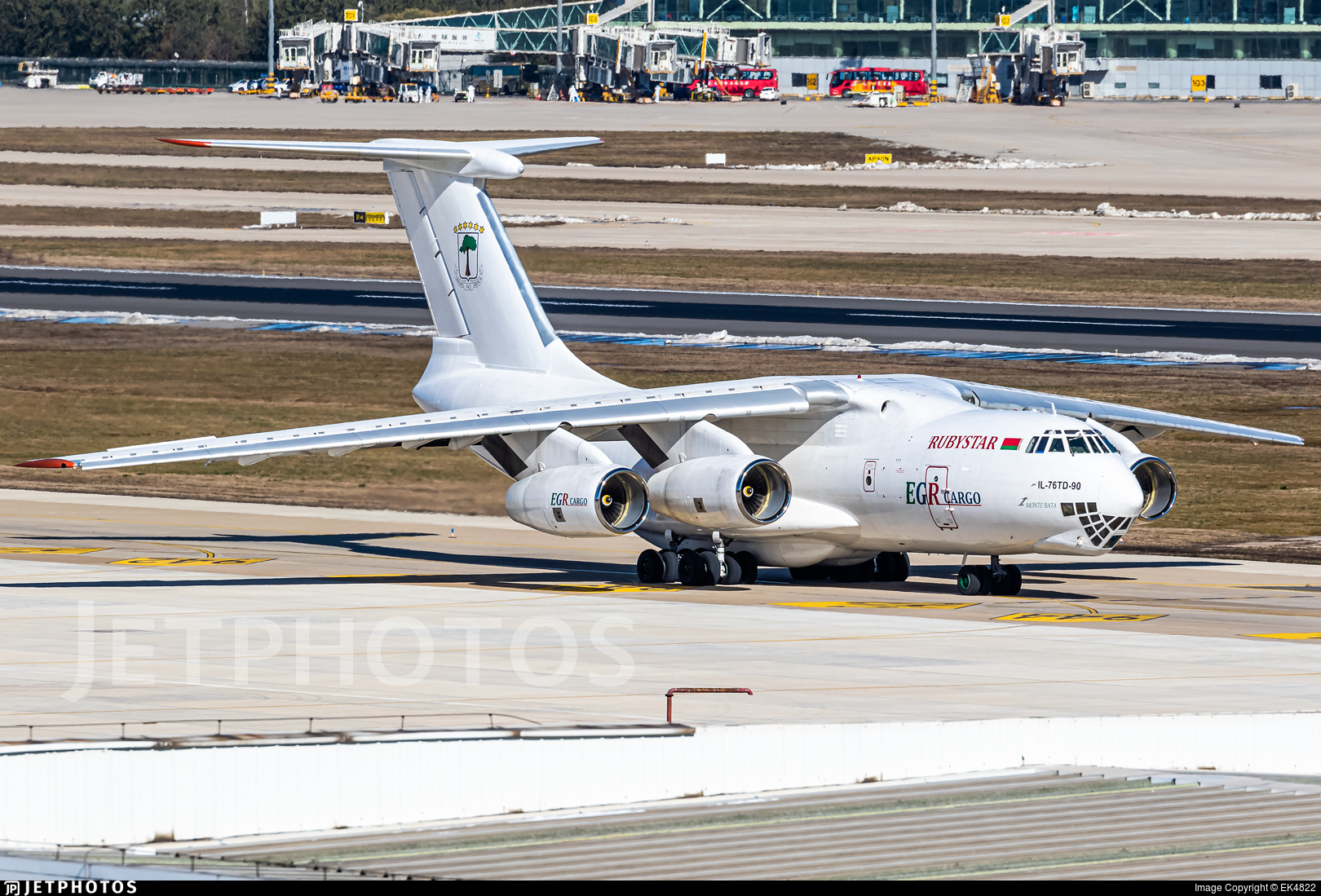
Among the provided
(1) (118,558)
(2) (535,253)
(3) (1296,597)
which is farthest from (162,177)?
(3) (1296,597)

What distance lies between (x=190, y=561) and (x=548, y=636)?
442 inches

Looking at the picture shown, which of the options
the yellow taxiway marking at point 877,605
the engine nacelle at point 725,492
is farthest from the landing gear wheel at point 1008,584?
the engine nacelle at point 725,492

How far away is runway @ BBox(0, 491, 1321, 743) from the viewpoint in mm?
22406

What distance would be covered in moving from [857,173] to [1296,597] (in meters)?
97.5

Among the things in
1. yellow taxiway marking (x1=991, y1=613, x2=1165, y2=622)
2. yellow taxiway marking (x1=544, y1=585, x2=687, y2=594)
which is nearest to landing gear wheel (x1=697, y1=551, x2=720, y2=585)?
yellow taxiway marking (x1=544, y1=585, x2=687, y2=594)

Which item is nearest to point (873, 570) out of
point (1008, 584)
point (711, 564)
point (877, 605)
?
point (711, 564)

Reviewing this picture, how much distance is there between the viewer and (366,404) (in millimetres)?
55062

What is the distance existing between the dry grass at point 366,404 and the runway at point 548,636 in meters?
3.03

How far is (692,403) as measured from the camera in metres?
34.1

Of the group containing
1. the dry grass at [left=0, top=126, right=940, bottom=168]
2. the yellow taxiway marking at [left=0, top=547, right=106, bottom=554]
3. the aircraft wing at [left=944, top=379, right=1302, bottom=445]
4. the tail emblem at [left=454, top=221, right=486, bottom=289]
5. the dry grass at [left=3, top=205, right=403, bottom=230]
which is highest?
the dry grass at [left=0, top=126, right=940, bottom=168]

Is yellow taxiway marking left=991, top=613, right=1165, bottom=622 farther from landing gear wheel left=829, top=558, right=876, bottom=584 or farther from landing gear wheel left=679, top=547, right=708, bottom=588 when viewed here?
landing gear wheel left=679, top=547, right=708, bottom=588

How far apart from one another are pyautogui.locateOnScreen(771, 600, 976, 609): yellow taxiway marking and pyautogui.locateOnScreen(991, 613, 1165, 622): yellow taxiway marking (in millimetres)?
1455

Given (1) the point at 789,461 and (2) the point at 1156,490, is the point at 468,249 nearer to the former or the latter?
(1) the point at 789,461

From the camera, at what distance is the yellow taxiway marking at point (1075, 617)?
30.7 m
